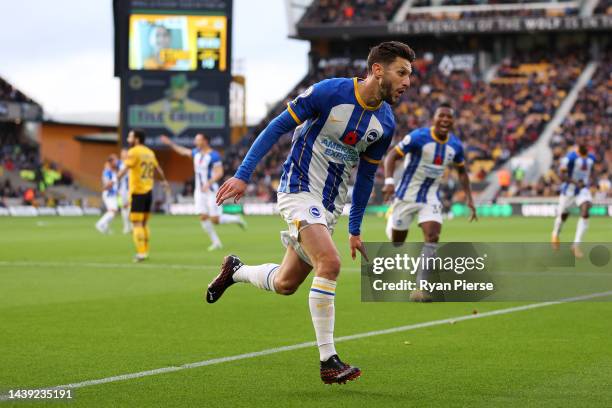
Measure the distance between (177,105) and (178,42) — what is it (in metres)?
3.11

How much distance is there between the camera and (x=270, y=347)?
8.80 meters

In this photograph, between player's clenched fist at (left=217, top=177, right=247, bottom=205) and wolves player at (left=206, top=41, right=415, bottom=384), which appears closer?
player's clenched fist at (left=217, top=177, right=247, bottom=205)

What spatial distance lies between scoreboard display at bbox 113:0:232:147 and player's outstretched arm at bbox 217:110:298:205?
42.8 metres

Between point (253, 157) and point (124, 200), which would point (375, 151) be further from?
point (124, 200)

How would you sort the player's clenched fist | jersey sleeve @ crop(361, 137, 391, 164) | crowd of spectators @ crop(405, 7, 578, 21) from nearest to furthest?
1. the player's clenched fist
2. jersey sleeve @ crop(361, 137, 391, 164)
3. crowd of spectators @ crop(405, 7, 578, 21)

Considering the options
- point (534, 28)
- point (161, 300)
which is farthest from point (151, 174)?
point (534, 28)

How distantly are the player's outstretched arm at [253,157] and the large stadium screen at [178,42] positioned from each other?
42.8m

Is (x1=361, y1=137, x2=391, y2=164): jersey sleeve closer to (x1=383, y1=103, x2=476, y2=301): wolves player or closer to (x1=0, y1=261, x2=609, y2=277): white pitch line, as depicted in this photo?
(x1=383, y1=103, x2=476, y2=301): wolves player

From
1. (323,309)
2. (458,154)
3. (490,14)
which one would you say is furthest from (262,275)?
(490,14)

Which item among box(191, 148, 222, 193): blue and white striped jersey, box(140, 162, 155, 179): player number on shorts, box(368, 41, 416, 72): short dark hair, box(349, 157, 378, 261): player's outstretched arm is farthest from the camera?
box(191, 148, 222, 193): blue and white striped jersey

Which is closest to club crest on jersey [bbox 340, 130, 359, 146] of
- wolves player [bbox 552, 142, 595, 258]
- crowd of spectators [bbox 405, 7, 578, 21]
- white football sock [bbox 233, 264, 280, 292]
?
white football sock [bbox 233, 264, 280, 292]

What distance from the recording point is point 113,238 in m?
27.9

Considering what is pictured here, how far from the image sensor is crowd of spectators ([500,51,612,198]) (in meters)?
50.1

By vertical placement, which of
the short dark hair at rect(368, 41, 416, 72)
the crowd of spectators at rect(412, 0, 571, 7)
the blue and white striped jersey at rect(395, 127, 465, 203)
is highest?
the crowd of spectators at rect(412, 0, 571, 7)
